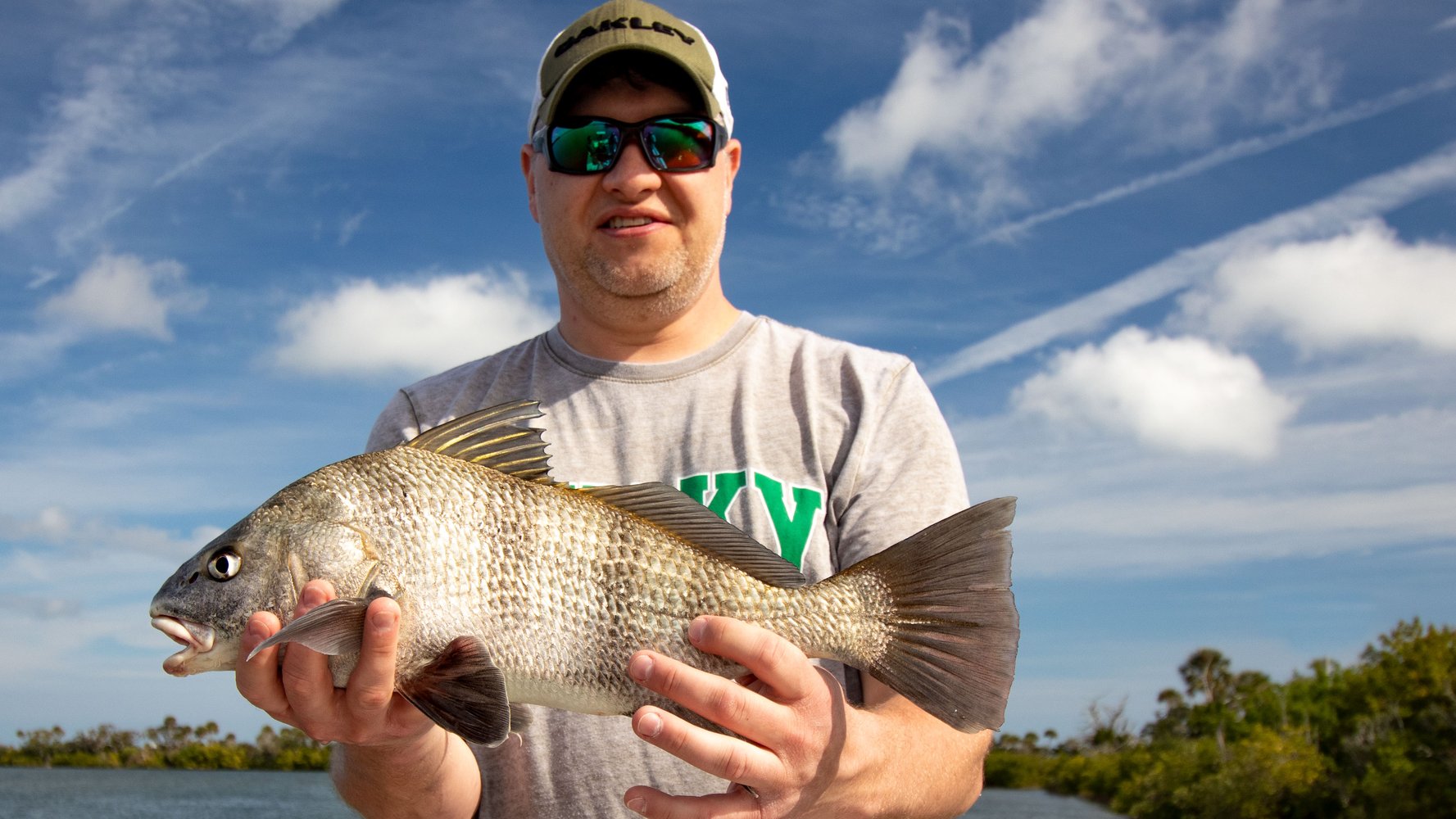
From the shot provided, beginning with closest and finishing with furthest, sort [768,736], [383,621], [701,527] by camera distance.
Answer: [383,621] < [768,736] < [701,527]

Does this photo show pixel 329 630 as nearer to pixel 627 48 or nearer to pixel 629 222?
pixel 629 222

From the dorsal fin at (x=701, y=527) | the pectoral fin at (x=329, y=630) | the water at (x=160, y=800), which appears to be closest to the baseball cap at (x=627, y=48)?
the dorsal fin at (x=701, y=527)

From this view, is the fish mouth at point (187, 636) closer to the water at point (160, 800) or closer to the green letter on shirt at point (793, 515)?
the green letter on shirt at point (793, 515)

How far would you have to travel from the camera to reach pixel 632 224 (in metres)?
3.85

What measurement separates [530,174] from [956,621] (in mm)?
2716

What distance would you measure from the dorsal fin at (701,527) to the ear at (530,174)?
170 centimetres

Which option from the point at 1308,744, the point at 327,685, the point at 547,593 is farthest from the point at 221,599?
the point at 1308,744

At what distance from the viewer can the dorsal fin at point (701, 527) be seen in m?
2.83

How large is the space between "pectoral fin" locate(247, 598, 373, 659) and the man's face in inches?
65.3

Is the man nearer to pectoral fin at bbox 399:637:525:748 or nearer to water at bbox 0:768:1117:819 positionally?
pectoral fin at bbox 399:637:525:748

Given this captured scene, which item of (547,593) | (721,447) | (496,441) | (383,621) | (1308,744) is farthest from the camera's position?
(1308,744)

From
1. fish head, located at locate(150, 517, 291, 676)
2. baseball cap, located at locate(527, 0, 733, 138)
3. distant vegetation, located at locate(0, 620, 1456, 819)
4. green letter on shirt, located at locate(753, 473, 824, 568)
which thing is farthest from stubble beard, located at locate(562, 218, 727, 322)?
distant vegetation, located at locate(0, 620, 1456, 819)

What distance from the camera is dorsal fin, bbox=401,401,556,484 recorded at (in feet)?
9.66

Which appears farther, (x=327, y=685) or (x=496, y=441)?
(x=496, y=441)
